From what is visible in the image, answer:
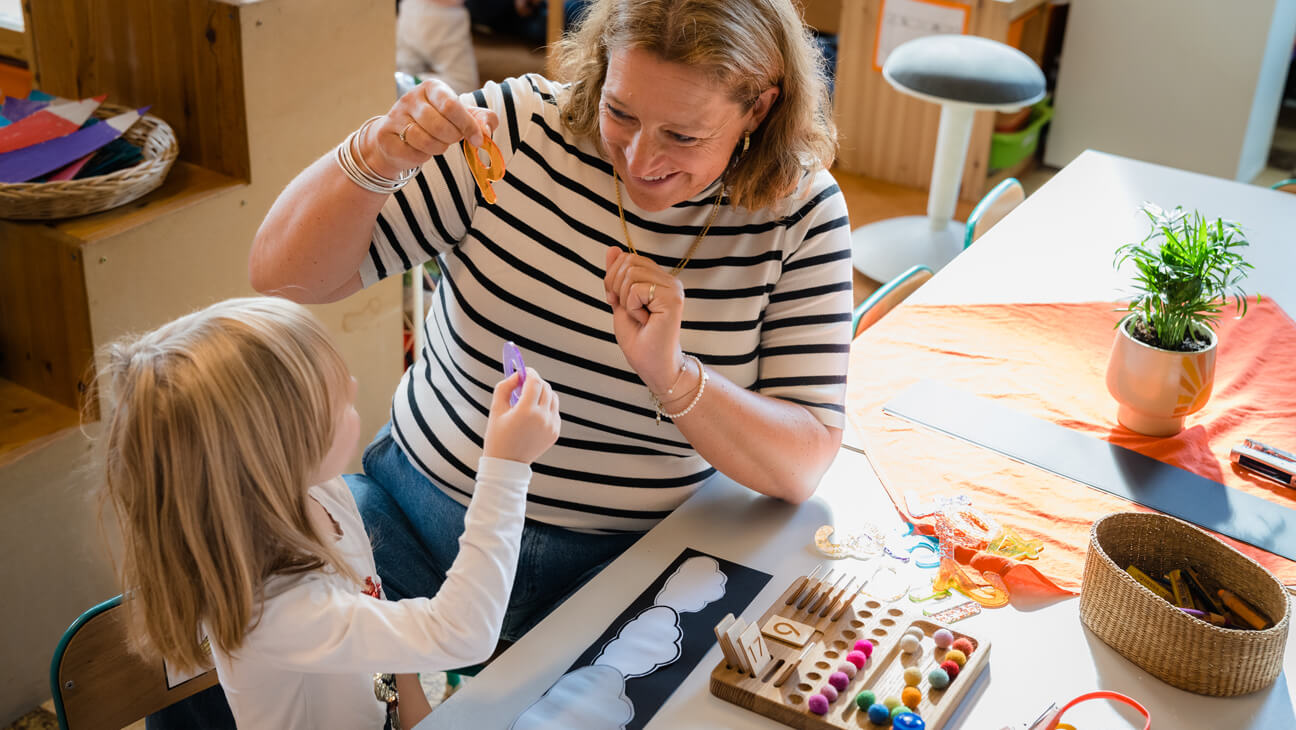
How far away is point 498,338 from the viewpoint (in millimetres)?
1477

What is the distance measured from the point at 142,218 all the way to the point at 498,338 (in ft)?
2.57

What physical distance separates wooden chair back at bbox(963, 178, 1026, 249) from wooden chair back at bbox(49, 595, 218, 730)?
1702 mm

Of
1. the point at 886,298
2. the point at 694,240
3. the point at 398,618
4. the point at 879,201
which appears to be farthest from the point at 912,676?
the point at 879,201

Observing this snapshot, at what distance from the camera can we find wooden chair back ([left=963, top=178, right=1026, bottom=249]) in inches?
93.5

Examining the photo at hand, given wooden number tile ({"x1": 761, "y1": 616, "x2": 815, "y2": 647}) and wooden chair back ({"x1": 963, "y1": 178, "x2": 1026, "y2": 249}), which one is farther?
wooden chair back ({"x1": 963, "y1": 178, "x2": 1026, "y2": 249})

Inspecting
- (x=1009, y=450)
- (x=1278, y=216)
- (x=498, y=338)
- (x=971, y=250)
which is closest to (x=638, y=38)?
(x=498, y=338)

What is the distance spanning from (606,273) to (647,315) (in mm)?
122

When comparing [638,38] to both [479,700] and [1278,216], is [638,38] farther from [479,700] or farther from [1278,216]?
[1278,216]

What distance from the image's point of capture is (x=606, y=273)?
1.42 m

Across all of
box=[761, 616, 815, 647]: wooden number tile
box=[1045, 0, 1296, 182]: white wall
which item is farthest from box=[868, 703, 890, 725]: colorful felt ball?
box=[1045, 0, 1296, 182]: white wall

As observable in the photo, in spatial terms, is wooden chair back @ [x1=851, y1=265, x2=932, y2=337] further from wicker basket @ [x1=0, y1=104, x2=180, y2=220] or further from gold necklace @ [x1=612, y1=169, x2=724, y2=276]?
wicker basket @ [x1=0, y1=104, x2=180, y2=220]

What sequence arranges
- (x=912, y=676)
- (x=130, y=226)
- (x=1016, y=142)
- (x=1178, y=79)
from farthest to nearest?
(x=1016, y=142)
(x=1178, y=79)
(x=130, y=226)
(x=912, y=676)

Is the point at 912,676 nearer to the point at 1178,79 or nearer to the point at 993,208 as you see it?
the point at 993,208

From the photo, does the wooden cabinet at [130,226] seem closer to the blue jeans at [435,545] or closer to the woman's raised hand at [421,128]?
the blue jeans at [435,545]
